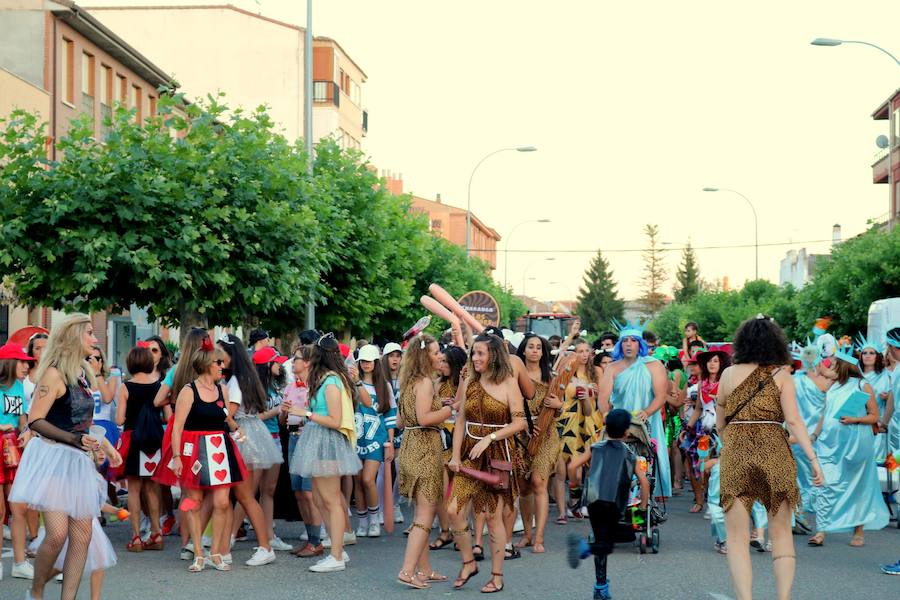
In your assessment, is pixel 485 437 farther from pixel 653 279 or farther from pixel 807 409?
pixel 653 279

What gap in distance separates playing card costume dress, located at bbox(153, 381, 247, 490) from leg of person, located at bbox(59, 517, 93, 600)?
196 cm

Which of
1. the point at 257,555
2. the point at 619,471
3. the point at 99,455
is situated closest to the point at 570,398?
the point at 257,555

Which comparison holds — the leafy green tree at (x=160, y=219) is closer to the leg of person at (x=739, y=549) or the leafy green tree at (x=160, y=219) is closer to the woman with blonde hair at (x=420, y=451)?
the woman with blonde hair at (x=420, y=451)

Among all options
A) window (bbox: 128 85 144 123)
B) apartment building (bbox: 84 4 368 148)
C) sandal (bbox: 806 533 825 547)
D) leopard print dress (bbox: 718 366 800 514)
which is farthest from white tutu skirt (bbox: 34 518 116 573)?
apartment building (bbox: 84 4 368 148)

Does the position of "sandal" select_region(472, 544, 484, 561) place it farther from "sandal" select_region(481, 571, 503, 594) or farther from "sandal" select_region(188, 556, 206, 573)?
"sandal" select_region(188, 556, 206, 573)

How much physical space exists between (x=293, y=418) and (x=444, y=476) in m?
2.24

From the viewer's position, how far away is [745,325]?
780cm

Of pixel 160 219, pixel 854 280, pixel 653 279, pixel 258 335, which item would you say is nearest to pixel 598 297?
pixel 653 279

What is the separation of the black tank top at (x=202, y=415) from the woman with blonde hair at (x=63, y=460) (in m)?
1.98

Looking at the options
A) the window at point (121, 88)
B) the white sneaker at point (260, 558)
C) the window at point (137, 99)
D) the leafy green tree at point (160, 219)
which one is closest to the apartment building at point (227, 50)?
the window at point (137, 99)

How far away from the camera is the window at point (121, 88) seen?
3869 cm

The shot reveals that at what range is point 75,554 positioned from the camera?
7602 mm

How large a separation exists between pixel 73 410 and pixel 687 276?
157 metres

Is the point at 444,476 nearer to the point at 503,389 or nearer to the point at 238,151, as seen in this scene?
the point at 503,389
